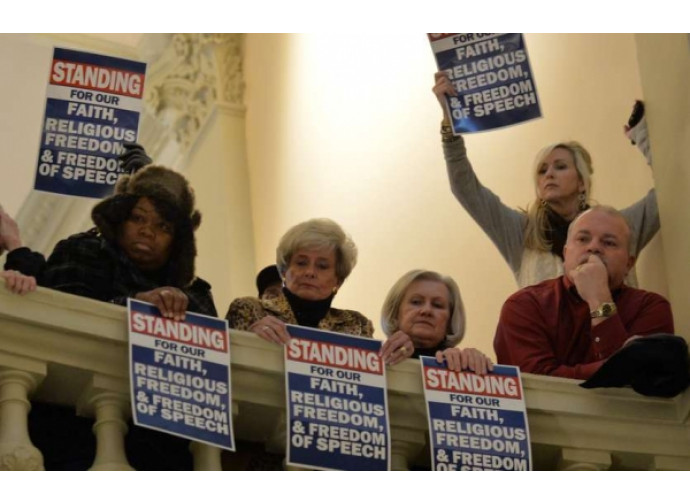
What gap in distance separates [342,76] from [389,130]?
31.6 inches

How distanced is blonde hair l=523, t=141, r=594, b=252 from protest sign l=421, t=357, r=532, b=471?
1.39m

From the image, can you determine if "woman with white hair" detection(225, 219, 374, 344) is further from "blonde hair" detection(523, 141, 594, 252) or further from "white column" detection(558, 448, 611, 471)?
"blonde hair" detection(523, 141, 594, 252)

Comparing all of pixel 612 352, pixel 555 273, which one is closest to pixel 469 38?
pixel 555 273

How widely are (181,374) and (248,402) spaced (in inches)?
10.9

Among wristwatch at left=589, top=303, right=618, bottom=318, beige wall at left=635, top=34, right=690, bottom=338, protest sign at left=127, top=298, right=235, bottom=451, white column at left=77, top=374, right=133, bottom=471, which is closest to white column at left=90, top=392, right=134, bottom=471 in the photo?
white column at left=77, top=374, right=133, bottom=471

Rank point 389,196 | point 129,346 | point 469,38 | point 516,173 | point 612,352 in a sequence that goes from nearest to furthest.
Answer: point 129,346
point 612,352
point 469,38
point 516,173
point 389,196

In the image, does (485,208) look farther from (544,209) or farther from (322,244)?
Answer: (322,244)

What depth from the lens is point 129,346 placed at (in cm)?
606

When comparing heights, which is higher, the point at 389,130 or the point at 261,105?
the point at 261,105

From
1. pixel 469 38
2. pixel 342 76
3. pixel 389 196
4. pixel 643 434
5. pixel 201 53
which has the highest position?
pixel 201 53

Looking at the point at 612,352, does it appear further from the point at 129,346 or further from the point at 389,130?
the point at 389,130

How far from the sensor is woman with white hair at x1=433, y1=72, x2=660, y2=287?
7.84m

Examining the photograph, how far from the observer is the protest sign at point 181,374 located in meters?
5.98

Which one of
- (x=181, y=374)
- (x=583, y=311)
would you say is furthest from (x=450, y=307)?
(x=181, y=374)
